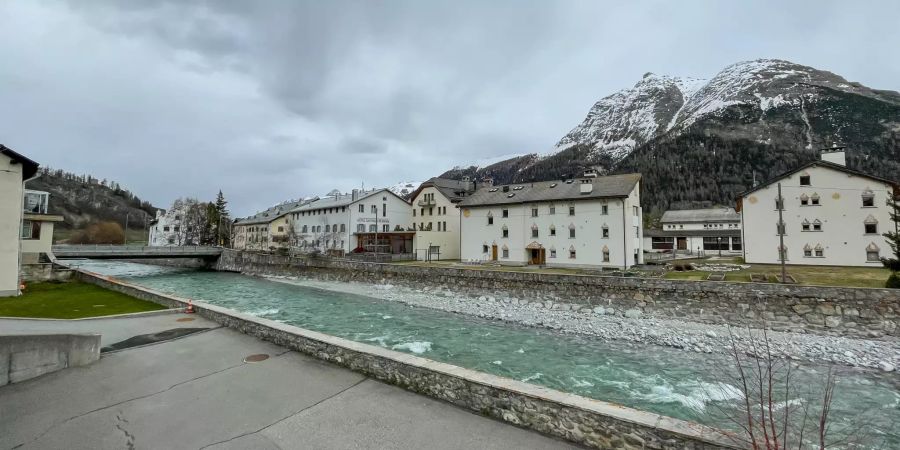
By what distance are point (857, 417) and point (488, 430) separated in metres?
11.9

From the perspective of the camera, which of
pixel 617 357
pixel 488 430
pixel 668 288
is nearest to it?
pixel 488 430

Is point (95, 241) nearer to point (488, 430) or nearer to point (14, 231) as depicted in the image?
point (14, 231)

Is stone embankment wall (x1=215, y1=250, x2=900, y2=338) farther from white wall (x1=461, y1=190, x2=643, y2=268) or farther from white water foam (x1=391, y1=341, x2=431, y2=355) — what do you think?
white water foam (x1=391, y1=341, x2=431, y2=355)

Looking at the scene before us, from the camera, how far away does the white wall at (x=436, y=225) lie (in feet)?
168

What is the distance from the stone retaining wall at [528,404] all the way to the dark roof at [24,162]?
19.8m

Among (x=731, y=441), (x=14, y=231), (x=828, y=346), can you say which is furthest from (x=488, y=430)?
(x=14, y=231)

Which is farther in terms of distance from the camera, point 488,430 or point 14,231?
point 14,231

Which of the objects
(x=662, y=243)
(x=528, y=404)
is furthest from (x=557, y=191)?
(x=662, y=243)

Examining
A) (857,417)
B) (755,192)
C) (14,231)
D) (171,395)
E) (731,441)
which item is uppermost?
(755,192)

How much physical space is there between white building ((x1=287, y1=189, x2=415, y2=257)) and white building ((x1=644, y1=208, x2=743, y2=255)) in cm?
Result: 4351

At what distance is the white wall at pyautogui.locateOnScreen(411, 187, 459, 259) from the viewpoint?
168ft

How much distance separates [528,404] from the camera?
5746mm

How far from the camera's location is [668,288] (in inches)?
829

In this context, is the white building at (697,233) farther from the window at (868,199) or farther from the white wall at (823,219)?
the window at (868,199)
